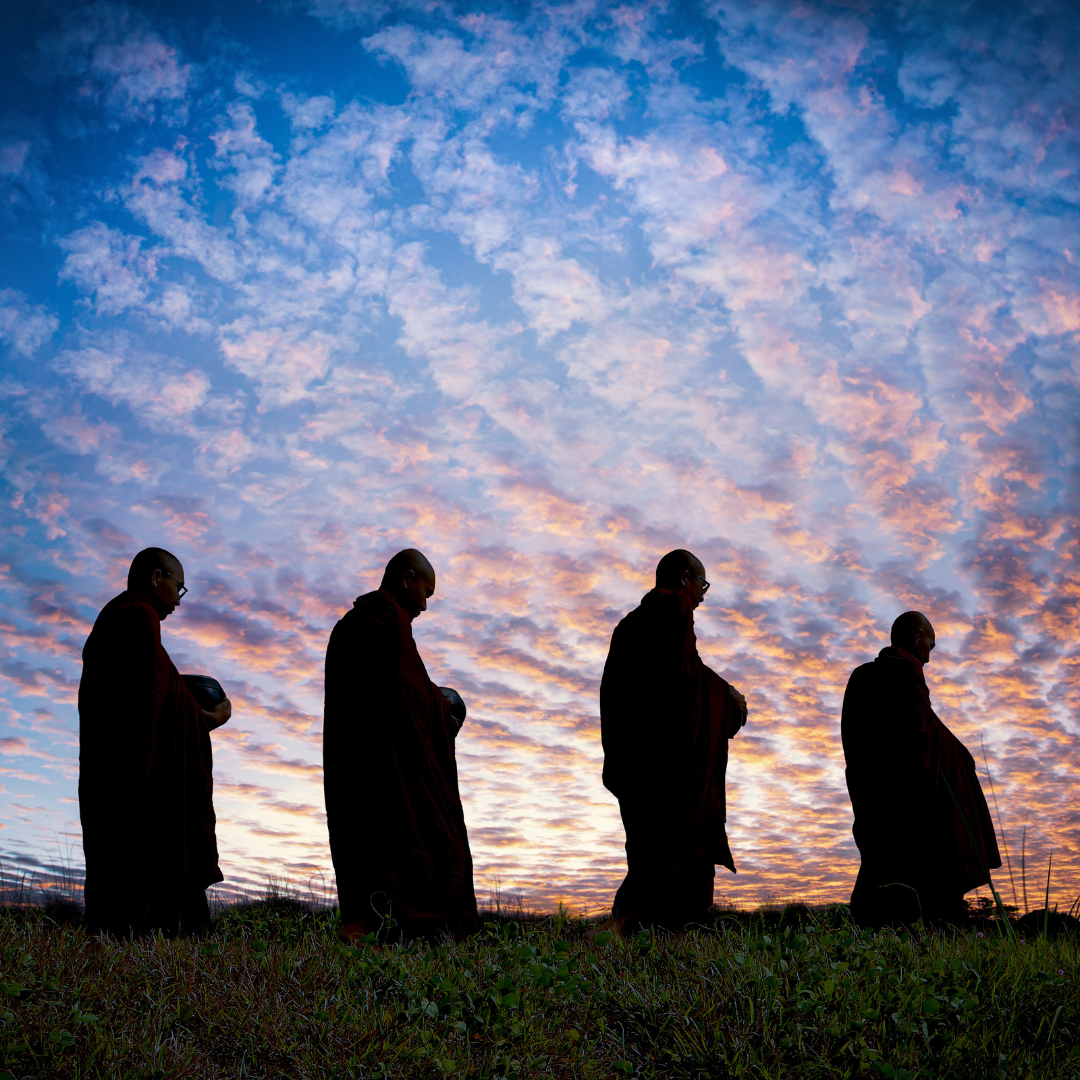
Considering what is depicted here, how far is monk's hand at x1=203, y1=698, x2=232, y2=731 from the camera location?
845 cm

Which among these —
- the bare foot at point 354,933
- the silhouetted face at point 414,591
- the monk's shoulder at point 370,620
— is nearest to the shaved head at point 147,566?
the monk's shoulder at point 370,620

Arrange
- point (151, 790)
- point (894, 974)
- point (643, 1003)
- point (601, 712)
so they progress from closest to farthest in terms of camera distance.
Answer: point (643, 1003) → point (894, 974) → point (151, 790) → point (601, 712)

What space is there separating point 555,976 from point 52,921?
4.41 metres

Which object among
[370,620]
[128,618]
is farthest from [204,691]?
[370,620]

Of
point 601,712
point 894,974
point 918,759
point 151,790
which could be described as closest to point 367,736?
point 151,790

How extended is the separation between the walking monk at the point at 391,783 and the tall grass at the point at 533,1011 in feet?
2.75

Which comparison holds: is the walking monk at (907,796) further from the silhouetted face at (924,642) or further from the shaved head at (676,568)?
the shaved head at (676,568)

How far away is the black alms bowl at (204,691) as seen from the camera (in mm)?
8477

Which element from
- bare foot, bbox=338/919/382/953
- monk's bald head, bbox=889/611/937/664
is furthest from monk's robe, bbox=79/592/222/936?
monk's bald head, bbox=889/611/937/664

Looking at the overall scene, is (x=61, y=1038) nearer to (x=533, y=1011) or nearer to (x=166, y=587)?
(x=533, y=1011)

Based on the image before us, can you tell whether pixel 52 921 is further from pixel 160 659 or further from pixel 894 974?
pixel 894 974

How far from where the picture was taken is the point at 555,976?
5.82 m

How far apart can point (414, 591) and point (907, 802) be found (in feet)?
17.2

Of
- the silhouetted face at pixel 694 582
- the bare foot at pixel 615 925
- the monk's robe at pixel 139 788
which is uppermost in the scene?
the silhouetted face at pixel 694 582
